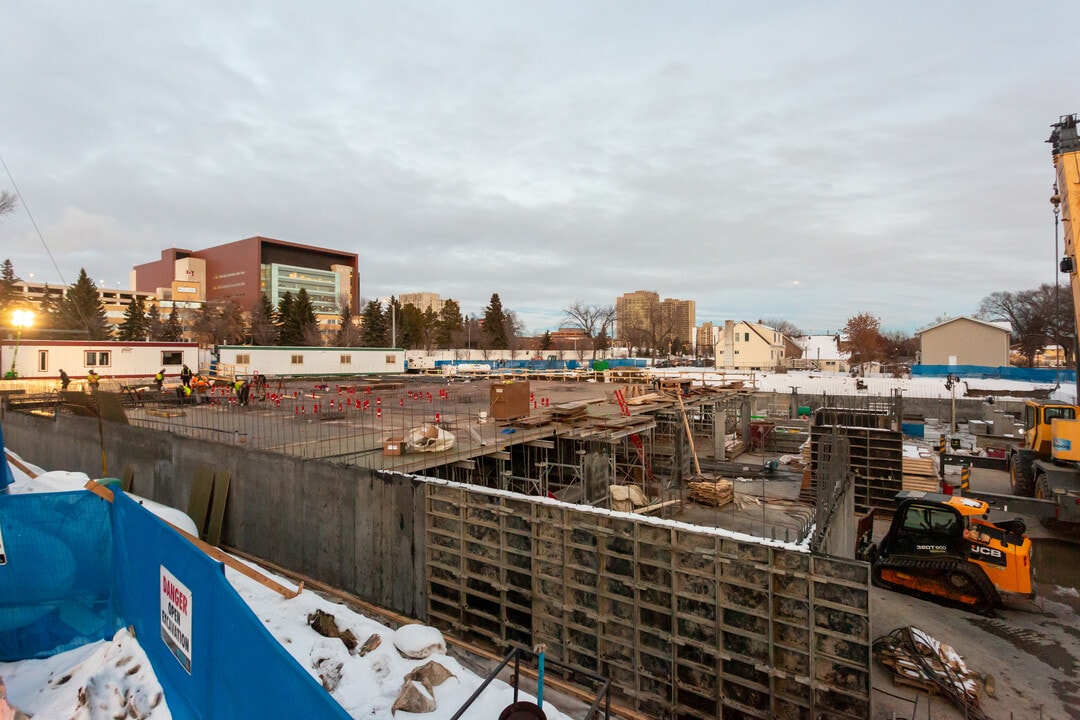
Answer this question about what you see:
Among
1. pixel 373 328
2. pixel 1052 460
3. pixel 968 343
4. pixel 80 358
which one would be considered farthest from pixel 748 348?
pixel 80 358

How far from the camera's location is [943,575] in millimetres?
10234

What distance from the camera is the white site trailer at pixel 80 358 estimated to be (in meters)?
29.0

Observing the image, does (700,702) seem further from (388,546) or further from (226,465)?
(226,465)

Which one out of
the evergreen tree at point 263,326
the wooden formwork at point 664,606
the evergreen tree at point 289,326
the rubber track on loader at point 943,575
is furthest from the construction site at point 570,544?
the evergreen tree at point 289,326

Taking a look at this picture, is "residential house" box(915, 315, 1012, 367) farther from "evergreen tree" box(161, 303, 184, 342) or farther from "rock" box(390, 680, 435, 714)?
"evergreen tree" box(161, 303, 184, 342)

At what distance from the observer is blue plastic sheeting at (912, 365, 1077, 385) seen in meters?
43.6

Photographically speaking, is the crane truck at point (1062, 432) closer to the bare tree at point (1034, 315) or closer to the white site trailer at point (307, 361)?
the white site trailer at point (307, 361)

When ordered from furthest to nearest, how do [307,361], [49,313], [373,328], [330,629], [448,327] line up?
[448,327] → [373,328] → [49,313] → [307,361] → [330,629]

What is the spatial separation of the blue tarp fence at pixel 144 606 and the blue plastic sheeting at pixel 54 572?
12 millimetres

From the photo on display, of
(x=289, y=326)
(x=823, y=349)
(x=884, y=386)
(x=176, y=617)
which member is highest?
(x=289, y=326)

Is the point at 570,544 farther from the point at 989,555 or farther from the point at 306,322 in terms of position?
the point at 306,322

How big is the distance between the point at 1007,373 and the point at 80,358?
6859cm

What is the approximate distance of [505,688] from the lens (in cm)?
646

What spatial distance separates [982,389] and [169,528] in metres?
50.3
